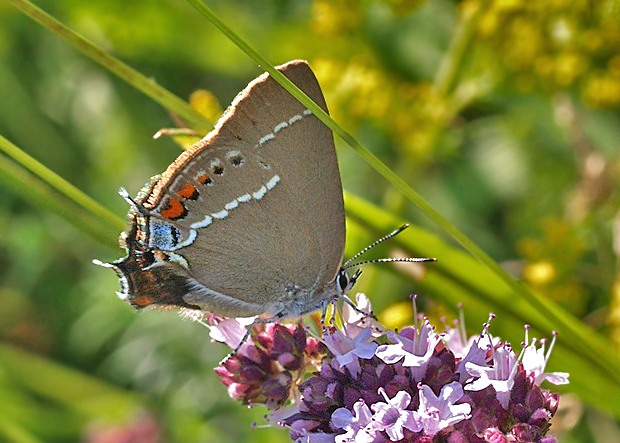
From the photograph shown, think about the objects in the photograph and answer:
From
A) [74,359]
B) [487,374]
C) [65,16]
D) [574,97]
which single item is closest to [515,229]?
[574,97]

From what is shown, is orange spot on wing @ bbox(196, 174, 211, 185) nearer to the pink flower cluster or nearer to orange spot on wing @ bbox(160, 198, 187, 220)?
orange spot on wing @ bbox(160, 198, 187, 220)

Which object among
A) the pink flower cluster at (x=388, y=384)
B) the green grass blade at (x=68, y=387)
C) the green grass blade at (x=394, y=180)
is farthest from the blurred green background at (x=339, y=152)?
the pink flower cluster at (x=388, y=384)

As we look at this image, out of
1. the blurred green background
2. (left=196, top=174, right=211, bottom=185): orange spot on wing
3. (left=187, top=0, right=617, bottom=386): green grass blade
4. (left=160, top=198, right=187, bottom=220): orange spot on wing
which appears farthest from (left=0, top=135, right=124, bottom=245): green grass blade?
the blurred green background

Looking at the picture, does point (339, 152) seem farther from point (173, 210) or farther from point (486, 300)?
point (173, 210)

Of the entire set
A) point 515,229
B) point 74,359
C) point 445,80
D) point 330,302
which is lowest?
point 330,302

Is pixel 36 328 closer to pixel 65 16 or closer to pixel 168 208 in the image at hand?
pixel 65 16

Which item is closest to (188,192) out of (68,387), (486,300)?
(486,300)

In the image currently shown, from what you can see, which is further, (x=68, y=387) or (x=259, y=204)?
(x=68, y=387)
